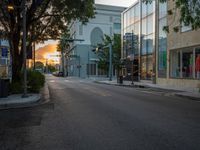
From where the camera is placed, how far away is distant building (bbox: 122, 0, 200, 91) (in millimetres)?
31781

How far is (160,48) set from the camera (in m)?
38.8

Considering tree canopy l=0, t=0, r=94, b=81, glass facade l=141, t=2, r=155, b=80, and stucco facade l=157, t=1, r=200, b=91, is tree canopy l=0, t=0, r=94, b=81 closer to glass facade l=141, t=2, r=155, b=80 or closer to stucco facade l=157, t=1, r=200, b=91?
stucco facade l=157, t=1, r=200, b=91

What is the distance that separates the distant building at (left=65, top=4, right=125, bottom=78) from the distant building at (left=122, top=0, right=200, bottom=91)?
1508 inches

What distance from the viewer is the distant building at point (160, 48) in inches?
1251

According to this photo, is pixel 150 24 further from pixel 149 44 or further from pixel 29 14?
pixel 29 14

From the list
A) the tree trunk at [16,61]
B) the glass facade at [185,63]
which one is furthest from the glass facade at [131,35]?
the tree trunk at [16,61]

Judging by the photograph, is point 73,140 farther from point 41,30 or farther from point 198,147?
point 41,30

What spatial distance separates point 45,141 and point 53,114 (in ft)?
15.2

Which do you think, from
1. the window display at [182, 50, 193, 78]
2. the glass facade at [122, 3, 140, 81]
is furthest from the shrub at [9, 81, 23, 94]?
the glass facade at [122, 3, 140, 81]

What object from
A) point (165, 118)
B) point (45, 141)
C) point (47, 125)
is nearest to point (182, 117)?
point (165, 118)

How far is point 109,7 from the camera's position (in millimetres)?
96312

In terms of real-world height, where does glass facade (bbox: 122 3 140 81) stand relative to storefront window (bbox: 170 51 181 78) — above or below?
above

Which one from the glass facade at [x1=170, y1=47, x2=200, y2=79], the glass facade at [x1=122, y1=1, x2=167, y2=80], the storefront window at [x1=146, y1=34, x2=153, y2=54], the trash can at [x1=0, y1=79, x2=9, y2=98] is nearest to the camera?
the trash can at [x1=0, y1=79, x2=9, y2=98]

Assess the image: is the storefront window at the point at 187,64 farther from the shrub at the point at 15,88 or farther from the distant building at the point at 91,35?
the distant building at the point at 91,35
